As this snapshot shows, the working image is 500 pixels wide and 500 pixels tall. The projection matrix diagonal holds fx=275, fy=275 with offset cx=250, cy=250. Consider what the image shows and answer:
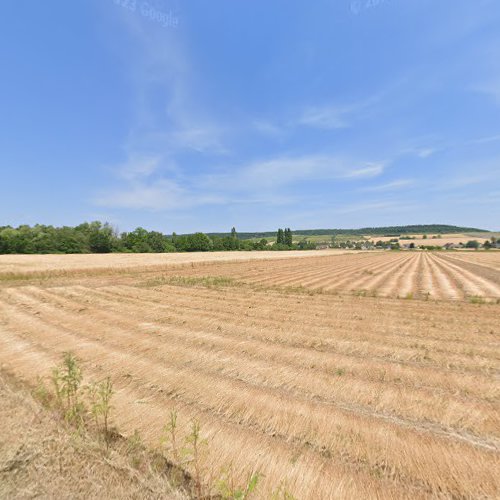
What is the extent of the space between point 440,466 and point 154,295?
17138 millimetres

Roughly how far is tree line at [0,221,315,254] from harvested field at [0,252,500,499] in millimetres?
82963

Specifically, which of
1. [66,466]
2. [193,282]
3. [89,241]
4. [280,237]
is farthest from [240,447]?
[280,237]

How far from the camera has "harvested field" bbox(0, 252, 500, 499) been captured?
3812 mm

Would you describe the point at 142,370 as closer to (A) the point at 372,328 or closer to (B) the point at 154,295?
(A) the point at 372,328

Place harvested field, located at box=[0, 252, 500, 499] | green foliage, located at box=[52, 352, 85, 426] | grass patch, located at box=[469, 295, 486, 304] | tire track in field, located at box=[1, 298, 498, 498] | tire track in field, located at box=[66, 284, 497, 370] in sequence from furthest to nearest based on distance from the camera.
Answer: grass patch, located at box=[469, 295, 486, 304] < tire track in field, located at box=[66, 284, 497, 370] < tire track in field, located at box=[1, 298, 498, 498] < green foliage, located at box=[52, 352, 85, 426] < harvested field, located at box=[0, 252, 500, 499]

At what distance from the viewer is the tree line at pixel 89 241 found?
258 feet

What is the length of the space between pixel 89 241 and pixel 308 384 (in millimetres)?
99936

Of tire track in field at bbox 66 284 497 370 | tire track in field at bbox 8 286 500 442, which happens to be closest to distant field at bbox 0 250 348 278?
tire track in field at bbox 8 286 500 442

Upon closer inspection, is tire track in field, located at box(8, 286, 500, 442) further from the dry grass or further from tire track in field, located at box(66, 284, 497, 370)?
the dry grass

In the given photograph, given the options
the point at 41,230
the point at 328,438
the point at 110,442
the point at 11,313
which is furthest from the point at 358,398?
the point at 41,230

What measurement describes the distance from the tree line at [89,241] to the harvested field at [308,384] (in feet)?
272

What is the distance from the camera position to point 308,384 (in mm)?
6277

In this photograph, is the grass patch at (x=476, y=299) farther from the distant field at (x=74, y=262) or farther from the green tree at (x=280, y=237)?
the green tree at (x=280, y=237)

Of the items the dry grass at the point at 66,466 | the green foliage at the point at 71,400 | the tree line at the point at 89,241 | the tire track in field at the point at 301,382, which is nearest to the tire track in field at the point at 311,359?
the tire track in field at the point at 301,382
